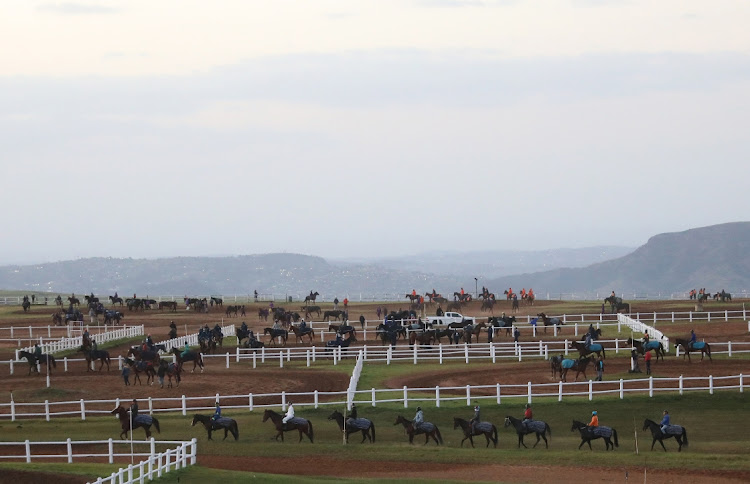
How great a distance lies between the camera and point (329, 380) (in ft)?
177

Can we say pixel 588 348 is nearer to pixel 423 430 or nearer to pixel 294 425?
pixel 423 430

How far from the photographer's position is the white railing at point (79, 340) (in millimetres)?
65619

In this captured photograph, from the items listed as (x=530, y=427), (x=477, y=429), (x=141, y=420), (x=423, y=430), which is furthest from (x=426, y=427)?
(x=141, y=420)

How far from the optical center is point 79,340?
69375mm

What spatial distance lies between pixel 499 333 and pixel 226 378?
21125mm

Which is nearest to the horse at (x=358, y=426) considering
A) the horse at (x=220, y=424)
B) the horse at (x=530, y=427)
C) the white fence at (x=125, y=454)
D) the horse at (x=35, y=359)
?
the horse at (x=220, y=424)

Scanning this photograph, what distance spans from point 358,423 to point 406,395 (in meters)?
6.68

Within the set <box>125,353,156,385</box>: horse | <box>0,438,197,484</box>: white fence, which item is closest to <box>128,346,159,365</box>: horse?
<box>125,353,156,385</box>: horse

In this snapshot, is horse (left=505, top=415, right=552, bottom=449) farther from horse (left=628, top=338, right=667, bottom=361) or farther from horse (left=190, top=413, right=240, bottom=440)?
horse (left=628, top=338, right=667, bottom=361)

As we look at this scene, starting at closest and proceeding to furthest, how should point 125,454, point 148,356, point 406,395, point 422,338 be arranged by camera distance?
point 125,454
point 406,395
point 148,356
point 422,338

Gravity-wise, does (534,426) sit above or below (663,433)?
above

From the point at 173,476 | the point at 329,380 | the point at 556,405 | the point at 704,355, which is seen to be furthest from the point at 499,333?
the point at 173,476

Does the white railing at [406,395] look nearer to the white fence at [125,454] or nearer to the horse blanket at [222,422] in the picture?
the horse blanket at [222,422]

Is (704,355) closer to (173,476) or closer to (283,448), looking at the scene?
(283,448)
